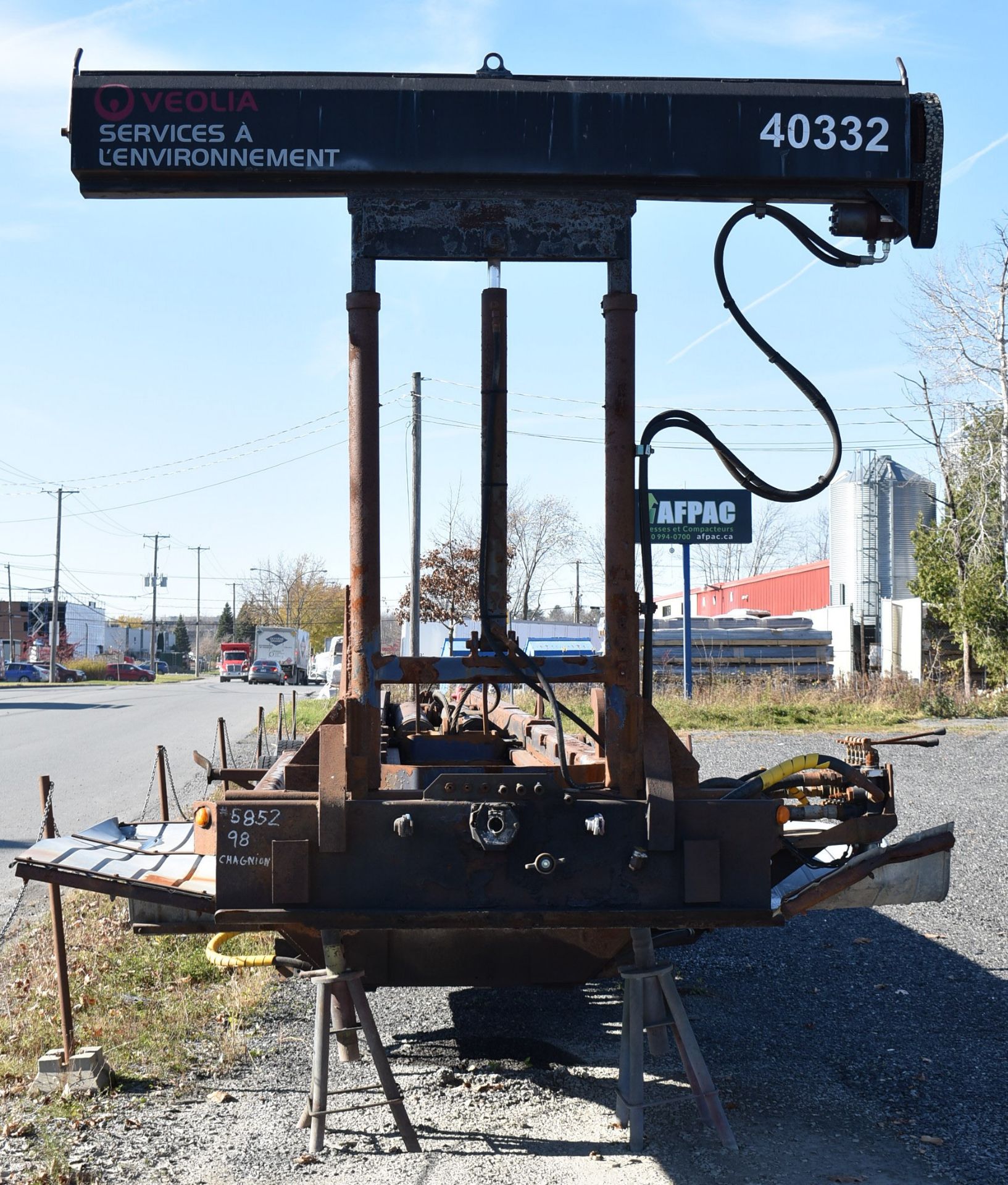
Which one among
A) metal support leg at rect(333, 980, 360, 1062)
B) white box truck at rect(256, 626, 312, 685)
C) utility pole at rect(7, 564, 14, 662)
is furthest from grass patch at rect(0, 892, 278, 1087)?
utility pole at rect(7, 564, 14, 662)

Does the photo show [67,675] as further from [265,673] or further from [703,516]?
[703,516]

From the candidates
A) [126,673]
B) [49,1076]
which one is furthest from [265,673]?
[49,1076]

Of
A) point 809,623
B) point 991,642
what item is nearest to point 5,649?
point 809,623

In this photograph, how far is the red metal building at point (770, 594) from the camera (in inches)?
2146

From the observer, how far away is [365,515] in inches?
157

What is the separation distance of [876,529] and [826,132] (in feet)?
145

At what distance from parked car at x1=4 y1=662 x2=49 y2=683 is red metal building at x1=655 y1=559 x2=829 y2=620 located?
1475 inches

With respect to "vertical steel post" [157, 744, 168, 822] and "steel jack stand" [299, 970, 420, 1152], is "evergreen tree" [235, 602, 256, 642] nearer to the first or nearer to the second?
"vertical steel post" [157, 744, 168, 822]

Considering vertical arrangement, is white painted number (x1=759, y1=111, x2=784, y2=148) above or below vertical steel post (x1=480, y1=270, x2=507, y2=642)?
above

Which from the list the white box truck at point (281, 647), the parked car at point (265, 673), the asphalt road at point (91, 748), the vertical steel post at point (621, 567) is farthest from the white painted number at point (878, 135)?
the white box truck at point (281, 647)

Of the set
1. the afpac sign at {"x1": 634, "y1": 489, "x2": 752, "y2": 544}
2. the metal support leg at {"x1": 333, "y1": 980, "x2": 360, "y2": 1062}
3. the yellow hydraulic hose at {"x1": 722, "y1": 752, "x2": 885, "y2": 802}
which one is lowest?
the metal support leg at {"x1": 333, "y1": 980, "x2": 360, "y2": 1062}

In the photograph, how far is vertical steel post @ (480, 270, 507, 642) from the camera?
414 cm

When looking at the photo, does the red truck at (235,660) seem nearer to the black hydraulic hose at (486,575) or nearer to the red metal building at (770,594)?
the red metal building at (770,594)

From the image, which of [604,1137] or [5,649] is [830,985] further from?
[5,649]
